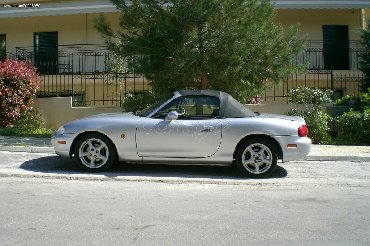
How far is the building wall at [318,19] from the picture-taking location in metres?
19.0

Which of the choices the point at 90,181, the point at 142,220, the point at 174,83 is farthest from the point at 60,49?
the point at 142,220

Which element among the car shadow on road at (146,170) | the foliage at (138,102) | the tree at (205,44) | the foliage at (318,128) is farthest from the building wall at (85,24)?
the car shadow on road at (146,170)

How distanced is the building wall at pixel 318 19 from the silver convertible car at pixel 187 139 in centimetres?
1176

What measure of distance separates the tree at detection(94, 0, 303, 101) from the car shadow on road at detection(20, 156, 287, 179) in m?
3.01

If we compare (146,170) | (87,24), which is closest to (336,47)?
(87,24)

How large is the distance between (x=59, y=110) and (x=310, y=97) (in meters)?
7.45

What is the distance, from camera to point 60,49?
19672 mm

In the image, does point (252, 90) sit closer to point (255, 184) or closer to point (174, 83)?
point (174, 83)

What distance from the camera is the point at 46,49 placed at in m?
20.1

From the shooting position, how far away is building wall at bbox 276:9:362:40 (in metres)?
19.0

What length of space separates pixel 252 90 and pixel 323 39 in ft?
28.3

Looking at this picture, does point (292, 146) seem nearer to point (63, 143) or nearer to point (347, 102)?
point (63, 143)

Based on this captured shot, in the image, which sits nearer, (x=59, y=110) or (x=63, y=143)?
(x=63, y=143)

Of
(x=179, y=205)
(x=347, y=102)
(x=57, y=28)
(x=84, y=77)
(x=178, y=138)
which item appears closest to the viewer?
(x=179, y=205)
